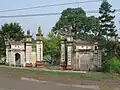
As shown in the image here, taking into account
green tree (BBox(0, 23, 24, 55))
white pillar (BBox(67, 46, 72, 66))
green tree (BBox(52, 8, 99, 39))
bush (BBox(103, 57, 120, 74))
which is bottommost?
bush (BBox(103, 57, 120, 74))

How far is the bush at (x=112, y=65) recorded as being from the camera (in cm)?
3312

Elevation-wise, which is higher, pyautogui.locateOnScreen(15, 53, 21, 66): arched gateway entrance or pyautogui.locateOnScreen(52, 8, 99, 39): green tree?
pyautogui.locateOnScreen(52, 8, 99, 39): green tree

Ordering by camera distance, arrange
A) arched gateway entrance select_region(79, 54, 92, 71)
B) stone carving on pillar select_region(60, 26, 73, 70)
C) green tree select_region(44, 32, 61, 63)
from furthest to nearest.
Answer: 1. green tree select_region(44, 32, 61, 63)
2. stone carving on pillar select_region(60, 26, 73, 70)
3. arched gateway entrance select_region(79, 54, 92, 71)

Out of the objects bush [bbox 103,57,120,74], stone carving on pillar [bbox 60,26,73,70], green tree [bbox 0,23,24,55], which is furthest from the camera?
green tree [bbox 0,23,24,55]

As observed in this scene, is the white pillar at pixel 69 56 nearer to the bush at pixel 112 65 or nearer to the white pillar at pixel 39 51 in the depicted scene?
the white pillar at pixel 39 51

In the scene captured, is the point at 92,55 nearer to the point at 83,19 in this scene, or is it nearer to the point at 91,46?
the point at 91,46

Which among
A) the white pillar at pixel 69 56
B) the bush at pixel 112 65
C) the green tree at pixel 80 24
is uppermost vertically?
the green tree at pixel 80 24

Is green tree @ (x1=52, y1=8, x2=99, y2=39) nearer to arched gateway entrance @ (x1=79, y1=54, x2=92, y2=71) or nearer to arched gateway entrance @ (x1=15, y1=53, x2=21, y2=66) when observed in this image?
arched gateway entrance @ (x1=15, y1=53, x2=21, y2=66)

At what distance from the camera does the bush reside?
33.1m

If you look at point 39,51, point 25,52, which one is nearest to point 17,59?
point 25,52

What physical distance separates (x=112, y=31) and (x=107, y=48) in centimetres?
2844

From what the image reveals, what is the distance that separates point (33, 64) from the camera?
45156 mm

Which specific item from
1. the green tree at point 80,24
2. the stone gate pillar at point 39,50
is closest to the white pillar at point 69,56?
the stone gate pillar at point 39,50

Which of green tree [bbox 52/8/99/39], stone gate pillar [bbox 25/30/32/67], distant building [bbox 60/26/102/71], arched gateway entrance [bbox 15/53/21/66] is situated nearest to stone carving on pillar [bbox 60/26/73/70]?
distant building [bbox 60/26/102/71]
